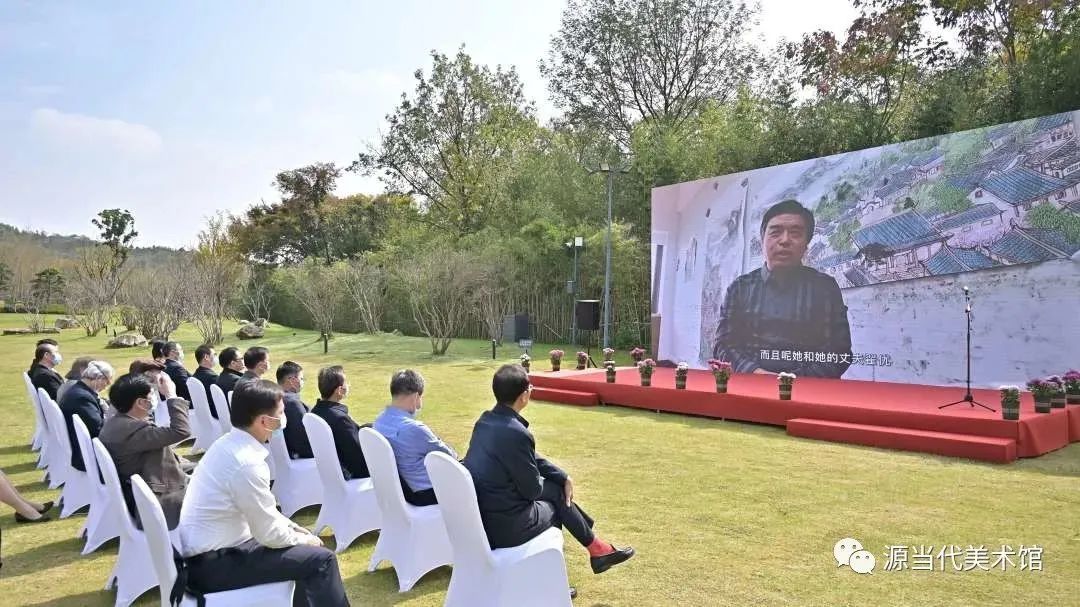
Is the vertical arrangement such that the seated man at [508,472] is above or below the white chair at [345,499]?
above

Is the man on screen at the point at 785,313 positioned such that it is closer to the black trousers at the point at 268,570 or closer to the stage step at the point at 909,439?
the stage step at the point at 909,439

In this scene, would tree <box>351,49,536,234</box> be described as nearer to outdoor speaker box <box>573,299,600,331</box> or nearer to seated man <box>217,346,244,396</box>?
outdoor speaker box <box>573,299,600,331</box>

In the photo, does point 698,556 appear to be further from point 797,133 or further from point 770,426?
point 797,133

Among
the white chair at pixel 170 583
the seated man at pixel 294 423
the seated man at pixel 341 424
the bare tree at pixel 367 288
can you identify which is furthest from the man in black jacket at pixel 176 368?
the bare tree at pixel 367 288

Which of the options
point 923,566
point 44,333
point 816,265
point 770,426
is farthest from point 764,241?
point 44,333

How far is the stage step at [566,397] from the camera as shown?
9.95 meters

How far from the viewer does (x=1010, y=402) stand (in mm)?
6348

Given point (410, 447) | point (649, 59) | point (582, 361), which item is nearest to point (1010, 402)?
point (410, 447)

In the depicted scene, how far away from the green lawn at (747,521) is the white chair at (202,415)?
44.2 inches

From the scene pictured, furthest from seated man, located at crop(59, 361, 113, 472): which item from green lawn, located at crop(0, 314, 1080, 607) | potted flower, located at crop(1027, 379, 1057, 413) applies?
potted flower, located at crop(1027, 379, 1057, 413)

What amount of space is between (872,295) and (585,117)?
14923 mm

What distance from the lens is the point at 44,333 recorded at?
23938 mm

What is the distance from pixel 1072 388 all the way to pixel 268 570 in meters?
7.93

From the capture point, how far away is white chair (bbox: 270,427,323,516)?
15.2 feet
